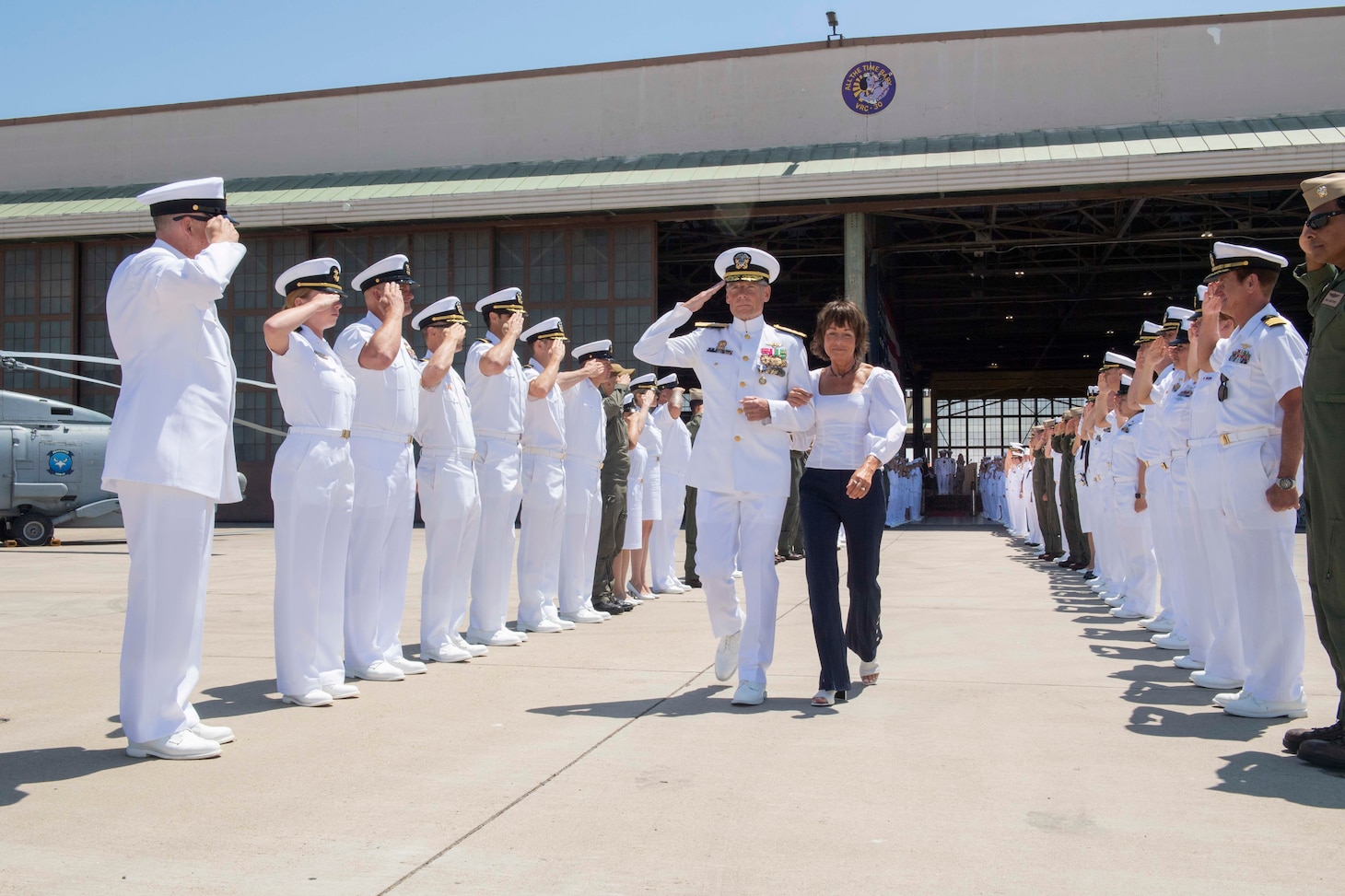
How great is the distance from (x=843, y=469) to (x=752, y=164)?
1817 cm

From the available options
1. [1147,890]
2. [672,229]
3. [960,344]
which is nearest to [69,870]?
[1147,890]

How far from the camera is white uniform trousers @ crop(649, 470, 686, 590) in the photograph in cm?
1089

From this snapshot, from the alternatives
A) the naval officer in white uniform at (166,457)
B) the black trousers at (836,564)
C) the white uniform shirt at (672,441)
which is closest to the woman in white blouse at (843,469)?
the black trousers at (836,564)

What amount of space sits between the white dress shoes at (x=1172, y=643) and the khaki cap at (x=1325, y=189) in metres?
3.66

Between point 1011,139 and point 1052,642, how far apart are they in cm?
1714

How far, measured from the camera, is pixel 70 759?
13.7ft

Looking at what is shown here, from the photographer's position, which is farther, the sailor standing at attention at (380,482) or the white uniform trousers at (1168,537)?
the white uniform trousers at (1168,537)

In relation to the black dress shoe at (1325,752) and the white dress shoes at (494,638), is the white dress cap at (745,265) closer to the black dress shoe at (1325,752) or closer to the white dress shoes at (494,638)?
the white dress shoes at (494,638)

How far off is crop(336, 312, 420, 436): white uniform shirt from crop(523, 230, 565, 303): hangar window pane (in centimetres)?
1784

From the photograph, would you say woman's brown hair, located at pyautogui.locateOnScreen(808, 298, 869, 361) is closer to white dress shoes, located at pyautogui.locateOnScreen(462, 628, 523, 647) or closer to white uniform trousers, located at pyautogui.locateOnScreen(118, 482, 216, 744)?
white dress shoes, located at pyautogui.locateOnScreen(462, 628, 523, 647)

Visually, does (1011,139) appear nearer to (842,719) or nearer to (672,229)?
(672,229)

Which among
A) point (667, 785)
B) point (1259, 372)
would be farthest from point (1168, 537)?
point (667, 785)

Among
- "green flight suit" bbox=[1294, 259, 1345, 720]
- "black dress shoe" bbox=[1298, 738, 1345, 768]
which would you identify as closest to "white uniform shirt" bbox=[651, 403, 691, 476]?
"green flight suit" bbox=[1294, 259, 1345, 720]

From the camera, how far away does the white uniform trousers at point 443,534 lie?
6527 mm
